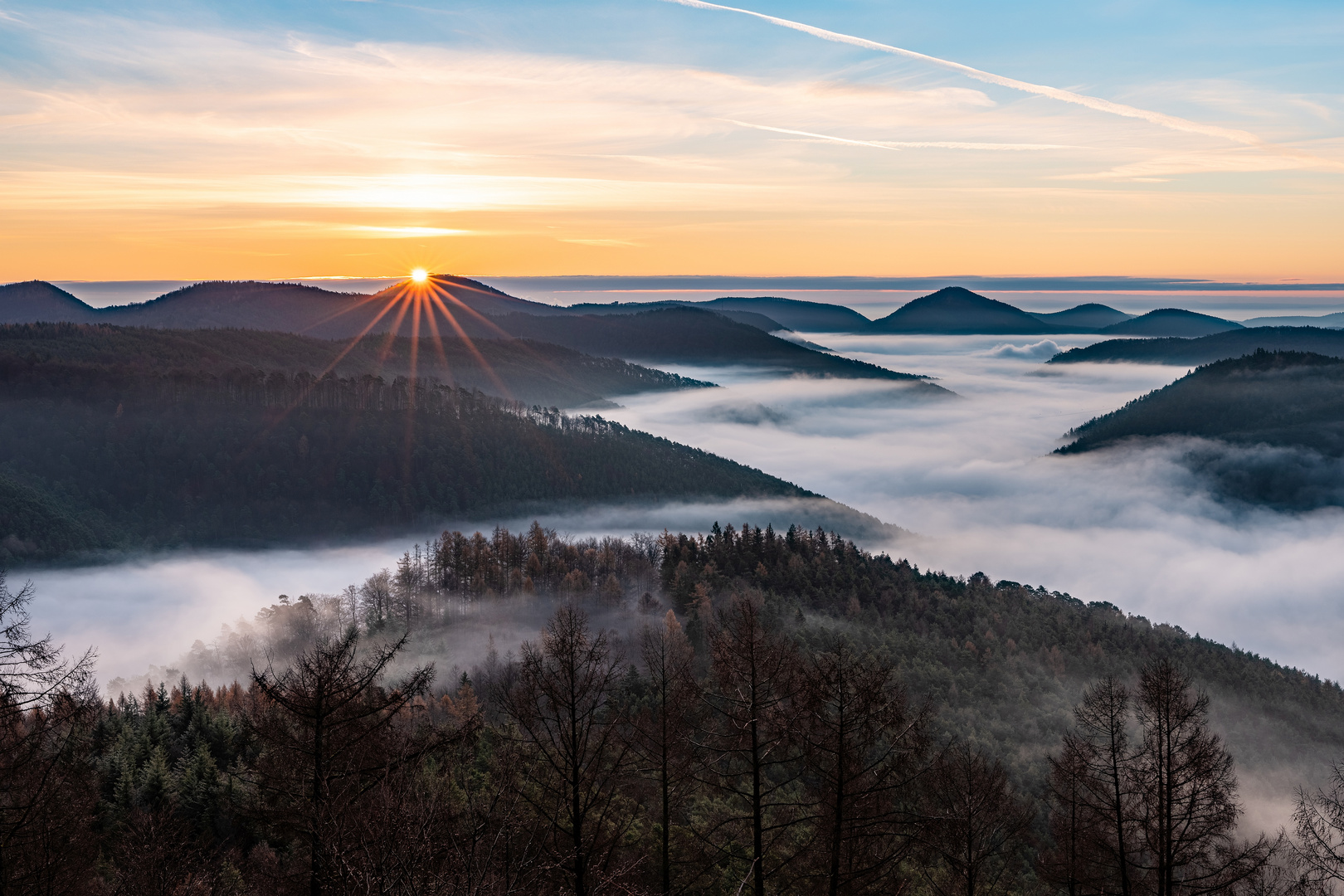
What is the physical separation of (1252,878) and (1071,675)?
3561 inches

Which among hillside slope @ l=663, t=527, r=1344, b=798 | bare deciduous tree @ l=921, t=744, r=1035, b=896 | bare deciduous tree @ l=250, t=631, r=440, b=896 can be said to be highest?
bare deciduous tree @ l=250, t=631, r=440, b=896

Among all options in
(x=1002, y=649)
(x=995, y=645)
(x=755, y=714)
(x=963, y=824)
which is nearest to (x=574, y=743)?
(x=755, y=714)

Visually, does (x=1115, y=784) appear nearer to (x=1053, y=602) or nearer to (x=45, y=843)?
(x=45, y=843)

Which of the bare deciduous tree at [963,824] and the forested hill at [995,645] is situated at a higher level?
the bare deciduous tree at [963,824]

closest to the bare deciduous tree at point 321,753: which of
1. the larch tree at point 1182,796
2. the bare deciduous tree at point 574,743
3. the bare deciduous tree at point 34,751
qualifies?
the bare deciduous tree at point 574,743

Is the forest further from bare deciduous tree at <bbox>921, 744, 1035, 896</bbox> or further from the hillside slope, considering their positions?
the hillside slope

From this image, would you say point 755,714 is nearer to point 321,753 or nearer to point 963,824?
point 963,824

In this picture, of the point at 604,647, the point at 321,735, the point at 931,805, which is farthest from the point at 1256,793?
the point at 321,735

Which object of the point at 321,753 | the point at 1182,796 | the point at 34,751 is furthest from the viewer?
the point at 1182,796

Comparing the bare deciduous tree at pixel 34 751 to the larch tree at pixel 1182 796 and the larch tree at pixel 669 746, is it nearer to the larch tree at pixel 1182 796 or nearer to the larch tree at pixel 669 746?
the larch tree at pixel 669 746

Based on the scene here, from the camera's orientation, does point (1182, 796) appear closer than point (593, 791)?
No

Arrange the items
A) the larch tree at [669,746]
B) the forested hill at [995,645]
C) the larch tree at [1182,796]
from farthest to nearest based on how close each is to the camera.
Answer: the forested hill at [995,645], the larch tree at [1182,796], the larch tree at [669,746]

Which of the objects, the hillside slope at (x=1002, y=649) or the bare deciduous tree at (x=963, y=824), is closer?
the bare deciduous tree at (x=963, y=824)

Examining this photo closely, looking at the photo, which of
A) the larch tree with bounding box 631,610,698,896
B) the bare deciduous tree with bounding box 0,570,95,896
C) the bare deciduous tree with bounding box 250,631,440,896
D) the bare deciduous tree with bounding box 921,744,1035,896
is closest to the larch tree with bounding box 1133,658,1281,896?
the bare deciduous tree with bounding box 921,744,1035,896
